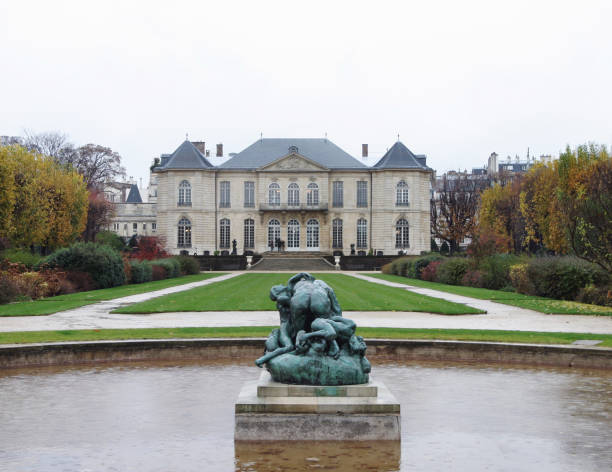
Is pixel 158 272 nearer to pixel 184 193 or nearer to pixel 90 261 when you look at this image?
pixel 90 261

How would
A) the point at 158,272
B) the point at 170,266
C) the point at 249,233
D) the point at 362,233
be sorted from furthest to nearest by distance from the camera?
the point at 249,233 < the point at 362,233 < the point at 170,266 < the point at 158,272

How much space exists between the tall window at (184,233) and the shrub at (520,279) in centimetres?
4316

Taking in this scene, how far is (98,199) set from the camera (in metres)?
55.7

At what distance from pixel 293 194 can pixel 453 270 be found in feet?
121

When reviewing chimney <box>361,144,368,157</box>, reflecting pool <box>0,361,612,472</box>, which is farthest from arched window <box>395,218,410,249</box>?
reflecting pool <box>0,361,612,472</box>

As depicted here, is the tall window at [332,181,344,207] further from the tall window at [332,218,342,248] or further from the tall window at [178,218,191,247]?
the tall window at [178,218,191,247]

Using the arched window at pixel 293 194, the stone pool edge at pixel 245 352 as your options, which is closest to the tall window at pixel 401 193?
the arched window at pixel 293 194

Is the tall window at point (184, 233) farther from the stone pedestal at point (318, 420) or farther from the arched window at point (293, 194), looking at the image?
the stone pedestal at point (318, 420)

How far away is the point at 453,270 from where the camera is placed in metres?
30.4

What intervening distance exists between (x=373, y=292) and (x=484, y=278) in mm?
6041

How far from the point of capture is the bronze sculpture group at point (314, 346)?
622 centimetres

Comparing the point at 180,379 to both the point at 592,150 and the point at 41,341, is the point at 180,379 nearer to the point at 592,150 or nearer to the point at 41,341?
the point at 41,341

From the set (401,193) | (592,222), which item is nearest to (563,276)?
(592,222)

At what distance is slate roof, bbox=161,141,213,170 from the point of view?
6488cm
